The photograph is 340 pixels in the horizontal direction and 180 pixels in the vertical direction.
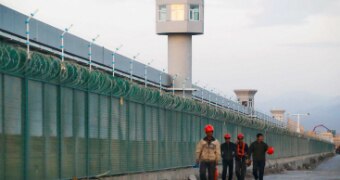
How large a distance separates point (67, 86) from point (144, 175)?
768 cm

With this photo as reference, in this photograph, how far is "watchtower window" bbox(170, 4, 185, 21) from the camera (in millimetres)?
55500

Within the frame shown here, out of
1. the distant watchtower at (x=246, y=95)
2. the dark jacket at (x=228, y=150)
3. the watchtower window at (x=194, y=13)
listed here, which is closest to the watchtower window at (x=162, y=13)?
the watchtower window at (x=194, y=13)

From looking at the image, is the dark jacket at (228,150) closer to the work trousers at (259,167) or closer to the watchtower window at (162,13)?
the work trousers at (259,167)

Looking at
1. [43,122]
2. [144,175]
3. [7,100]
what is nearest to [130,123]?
[144,175]

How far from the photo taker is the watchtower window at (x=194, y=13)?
55.6m

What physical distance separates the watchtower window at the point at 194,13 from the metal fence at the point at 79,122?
18.5 meters

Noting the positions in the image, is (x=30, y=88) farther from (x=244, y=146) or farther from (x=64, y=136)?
(x=244, y=146)

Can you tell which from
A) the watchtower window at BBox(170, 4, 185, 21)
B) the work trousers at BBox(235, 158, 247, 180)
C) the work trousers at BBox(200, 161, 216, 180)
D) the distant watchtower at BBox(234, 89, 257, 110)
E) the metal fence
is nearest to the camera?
the metal fence

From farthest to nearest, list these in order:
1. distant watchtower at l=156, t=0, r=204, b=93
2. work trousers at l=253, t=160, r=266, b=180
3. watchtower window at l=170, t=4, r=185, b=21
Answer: watchtower window at l=170, t=4, r=185, b=21, distant watchtower at l=156, t=0, r=204, b=93, work trousers at l=253, t=160, r=266, b=180

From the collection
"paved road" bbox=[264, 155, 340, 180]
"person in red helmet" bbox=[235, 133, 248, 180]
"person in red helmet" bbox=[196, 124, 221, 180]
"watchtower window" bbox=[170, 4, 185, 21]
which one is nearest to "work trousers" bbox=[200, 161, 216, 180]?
"person in red helmet" bbox=[196, 124, 221, 180]

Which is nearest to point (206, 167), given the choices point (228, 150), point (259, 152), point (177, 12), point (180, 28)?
point (228, 150)

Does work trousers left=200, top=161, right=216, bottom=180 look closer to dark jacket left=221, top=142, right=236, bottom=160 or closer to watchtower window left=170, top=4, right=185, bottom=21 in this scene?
dark jacket left=221, top=142, right=236, bottom=160

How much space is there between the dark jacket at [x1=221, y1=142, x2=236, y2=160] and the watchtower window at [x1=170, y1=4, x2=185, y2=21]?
87.6ft

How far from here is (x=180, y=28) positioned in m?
55.3
